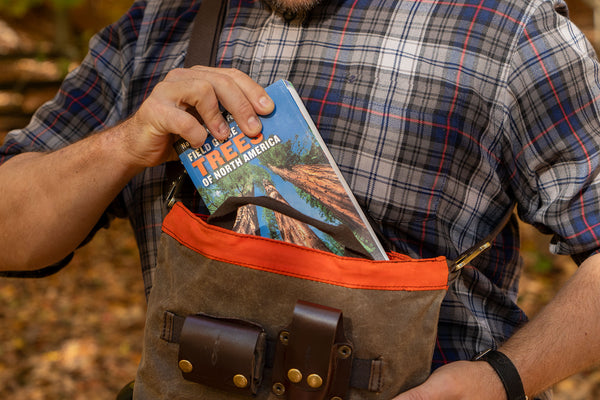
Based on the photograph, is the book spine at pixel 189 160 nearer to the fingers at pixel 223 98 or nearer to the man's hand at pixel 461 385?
the fingers at pixel 223 98

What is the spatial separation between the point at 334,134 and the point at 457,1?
41 cm

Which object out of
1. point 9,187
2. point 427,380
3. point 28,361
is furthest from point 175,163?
point 28,361

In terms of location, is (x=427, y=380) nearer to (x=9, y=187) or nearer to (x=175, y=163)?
(x=175, y=163)

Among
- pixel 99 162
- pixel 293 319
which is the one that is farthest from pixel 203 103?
pixel 293 319

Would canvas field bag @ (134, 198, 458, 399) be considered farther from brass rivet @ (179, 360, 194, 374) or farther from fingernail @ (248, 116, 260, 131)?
fingernail @ (248, 116, 260, 131)

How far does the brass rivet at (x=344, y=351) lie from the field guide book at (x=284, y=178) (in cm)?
21

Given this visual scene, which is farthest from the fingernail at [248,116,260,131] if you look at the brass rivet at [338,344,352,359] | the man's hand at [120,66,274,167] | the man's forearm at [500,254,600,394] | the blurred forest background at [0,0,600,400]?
the blurred forest background at [0,0,600,400]

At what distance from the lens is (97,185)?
51.4 inches

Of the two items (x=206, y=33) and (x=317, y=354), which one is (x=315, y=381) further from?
(x=206, y=33)

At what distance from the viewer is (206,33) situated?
1378 millimetres

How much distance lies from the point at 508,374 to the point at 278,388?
18.8 inches

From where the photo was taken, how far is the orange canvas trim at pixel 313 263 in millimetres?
912

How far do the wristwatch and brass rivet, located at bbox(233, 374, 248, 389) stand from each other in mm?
489

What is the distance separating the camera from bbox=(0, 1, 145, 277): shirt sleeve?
5.01ft
